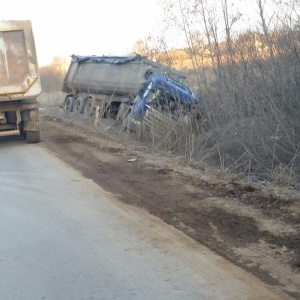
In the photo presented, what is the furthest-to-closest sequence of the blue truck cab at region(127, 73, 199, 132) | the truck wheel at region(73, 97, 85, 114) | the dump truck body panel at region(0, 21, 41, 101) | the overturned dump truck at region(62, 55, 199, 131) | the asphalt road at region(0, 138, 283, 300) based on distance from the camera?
the truck wheel at region(73, 97, 85, 114)
the overturned dump truck at region(62, 55, 199, 131)
the dump truck body panel at region(0, 21, 41, 101)
the blue truck cab at region(127, 73, 199, 132)
the asphalt road at region(0, 138, 283, 300)

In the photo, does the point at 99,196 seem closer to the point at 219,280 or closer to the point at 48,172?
the point at 48,172

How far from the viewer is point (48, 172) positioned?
35.3 ft

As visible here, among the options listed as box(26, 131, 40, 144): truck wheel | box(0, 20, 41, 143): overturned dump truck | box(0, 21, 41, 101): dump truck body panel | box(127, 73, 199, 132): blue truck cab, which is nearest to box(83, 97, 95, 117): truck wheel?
box(127, 73, 199, 132): blue truck cab

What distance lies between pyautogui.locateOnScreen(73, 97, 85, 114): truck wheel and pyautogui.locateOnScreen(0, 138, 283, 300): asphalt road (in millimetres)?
14375


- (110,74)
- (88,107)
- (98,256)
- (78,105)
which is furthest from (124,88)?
(98,256)

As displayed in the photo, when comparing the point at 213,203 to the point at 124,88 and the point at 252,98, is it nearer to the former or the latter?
the point at 252,98

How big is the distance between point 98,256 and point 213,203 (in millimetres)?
2350

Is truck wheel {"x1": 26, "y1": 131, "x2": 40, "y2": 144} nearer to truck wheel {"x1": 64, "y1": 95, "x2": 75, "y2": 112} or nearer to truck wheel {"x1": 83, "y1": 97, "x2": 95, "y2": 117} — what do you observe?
truck wheel {"x1": 83, "y1": 97, "x2": 95, "y2": 117}

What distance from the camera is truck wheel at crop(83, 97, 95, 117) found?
22.0 metres

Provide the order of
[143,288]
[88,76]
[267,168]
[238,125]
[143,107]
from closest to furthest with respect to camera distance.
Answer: [143,288]
[267,168]
[238,125]
[143,107]
[88,76]

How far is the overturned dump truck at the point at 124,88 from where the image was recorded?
15.3 m

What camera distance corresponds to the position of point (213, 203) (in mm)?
7688

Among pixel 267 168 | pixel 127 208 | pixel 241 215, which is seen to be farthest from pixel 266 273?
pixel 267 168

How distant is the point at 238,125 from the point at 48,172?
3.86 metres
